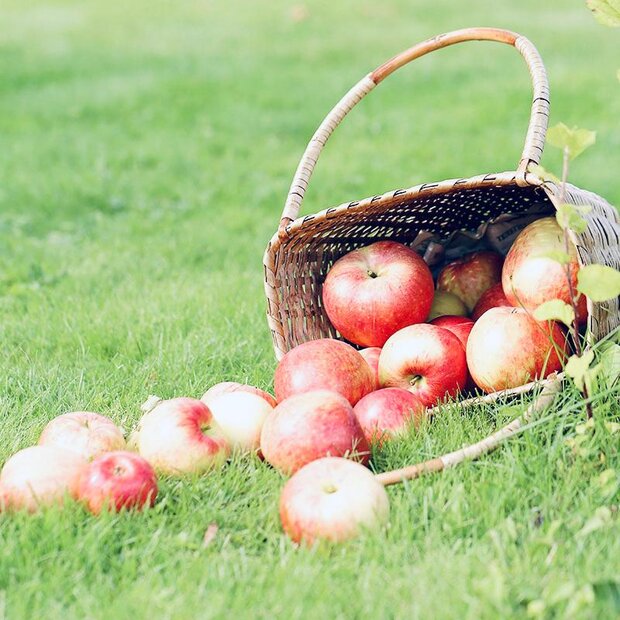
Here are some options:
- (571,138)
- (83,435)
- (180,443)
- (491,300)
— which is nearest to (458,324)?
(491,300)

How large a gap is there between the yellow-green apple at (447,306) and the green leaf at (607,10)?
1.06m

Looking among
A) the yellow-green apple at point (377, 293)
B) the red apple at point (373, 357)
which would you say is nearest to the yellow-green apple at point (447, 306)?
the yellow-green apple at point (377, 293)

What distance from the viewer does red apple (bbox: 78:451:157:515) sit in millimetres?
1911

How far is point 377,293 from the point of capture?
2674mm

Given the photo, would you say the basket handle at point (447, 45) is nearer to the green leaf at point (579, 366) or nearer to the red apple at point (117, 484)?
the green leaf at point (579, 366)

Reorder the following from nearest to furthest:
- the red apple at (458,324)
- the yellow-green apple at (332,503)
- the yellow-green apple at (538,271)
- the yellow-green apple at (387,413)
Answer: the yellow-green apple at (332,503) < the yellow-green apple at (387,413) < the yellow-green apple at (538,271) < the red apple at (458,324)

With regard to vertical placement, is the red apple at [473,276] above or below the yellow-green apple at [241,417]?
above

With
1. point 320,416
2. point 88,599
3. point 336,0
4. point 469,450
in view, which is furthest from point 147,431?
point 336,0

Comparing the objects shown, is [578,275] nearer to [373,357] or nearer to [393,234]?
[373,357]

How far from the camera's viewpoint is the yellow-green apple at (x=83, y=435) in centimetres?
216

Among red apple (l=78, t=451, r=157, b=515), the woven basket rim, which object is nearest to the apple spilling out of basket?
red apple (l=78, t=451, r=157, b=515)

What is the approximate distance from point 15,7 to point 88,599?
15.5 meters

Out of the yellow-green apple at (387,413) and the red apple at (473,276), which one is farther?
the red apple at (473,276)

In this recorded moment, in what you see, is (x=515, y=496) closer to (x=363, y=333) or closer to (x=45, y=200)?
(x=363, y=333)
